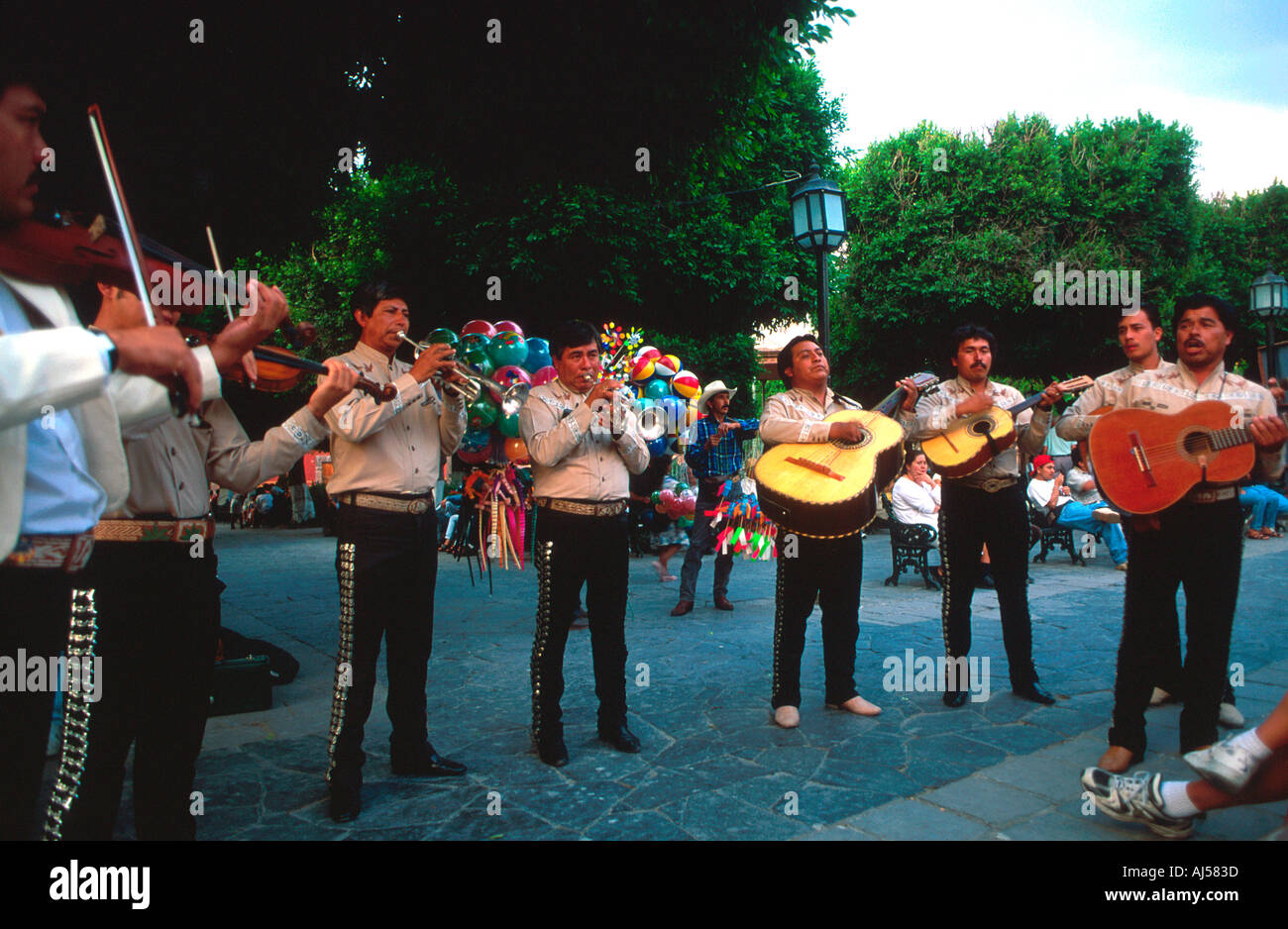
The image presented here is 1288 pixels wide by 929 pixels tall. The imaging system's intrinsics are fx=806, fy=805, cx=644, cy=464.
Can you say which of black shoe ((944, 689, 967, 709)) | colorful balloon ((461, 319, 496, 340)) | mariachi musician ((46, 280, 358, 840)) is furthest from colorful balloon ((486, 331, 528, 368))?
black shoe ((944, 689, 967, 709))

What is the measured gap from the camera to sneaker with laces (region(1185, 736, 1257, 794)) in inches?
98.2

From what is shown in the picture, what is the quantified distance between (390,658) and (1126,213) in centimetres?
2397

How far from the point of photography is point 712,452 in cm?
841

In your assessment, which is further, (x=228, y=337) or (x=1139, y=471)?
(x=1139, y=471)

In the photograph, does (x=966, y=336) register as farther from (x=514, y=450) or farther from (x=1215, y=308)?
(x=514, y=450)

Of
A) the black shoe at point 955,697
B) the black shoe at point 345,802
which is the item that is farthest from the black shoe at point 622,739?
the black shoe at point 955,697

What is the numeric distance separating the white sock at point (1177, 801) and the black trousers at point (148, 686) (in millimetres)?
3331

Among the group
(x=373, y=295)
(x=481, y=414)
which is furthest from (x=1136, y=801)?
(x=481, y=414)

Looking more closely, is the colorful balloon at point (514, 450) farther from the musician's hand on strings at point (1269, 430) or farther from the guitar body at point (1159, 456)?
the musician's hand on strings at point (1269, 430)

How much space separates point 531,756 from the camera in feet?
13.0

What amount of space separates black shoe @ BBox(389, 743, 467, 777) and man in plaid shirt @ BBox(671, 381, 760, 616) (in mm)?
4299

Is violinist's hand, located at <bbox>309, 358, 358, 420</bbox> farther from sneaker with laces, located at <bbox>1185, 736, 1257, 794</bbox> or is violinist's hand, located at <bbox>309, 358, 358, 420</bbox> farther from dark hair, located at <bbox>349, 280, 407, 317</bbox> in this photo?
sneaker with laces, located at <bbox>1185, 736, 1257, 794</bbox>
